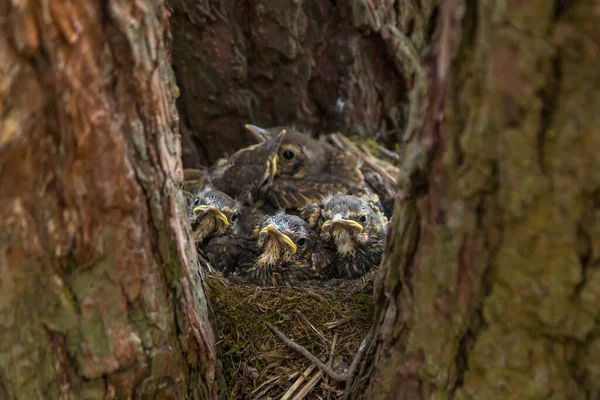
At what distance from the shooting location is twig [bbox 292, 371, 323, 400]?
204cm

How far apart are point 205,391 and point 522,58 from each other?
1.39 meters

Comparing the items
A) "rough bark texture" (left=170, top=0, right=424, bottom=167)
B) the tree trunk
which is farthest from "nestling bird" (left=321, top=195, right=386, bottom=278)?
the tree trunk

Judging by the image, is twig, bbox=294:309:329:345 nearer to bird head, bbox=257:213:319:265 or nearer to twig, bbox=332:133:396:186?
bird head, bbox=257:213:319:265

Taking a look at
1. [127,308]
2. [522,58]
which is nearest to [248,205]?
[127,308]

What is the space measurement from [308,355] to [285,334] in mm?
190

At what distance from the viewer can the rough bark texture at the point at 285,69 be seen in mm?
3674

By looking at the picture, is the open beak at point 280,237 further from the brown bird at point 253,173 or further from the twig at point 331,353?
the twig at point 331,353

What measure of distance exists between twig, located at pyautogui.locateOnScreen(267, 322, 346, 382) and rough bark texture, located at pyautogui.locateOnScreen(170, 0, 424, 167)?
214 cm

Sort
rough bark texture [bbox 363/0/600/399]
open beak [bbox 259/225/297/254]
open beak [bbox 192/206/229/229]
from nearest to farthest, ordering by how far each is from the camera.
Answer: rough bark texture [bbox 363/0/600/399] → open beak [bbox 259/225/297/254] → open beak [bbox 192/206/229/229]

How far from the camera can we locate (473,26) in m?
1.09

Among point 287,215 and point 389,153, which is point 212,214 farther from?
point 389,153

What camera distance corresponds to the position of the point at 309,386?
2.07 m

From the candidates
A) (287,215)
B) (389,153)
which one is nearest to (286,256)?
(287,215)

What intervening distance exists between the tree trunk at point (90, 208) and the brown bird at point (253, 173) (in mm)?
1916
